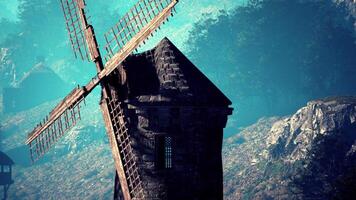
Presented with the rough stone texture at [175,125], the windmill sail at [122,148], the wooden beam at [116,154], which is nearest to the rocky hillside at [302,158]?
the rough stone texture at [175,125]

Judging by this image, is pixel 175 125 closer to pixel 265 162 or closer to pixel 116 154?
pixel 116 154

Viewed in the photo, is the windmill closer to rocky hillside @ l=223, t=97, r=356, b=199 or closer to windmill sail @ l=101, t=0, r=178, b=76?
windmill sail @ l=101, t=0, r=178, b=76

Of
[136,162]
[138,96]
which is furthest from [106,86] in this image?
[136,162]

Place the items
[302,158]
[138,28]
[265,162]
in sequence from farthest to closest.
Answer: [265,162]
[302,158]
[138,28]

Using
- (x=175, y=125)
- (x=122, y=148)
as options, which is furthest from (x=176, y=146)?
(x=122, y=148)

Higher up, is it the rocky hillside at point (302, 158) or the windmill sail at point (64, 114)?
the windmill sail at point (64, 114)

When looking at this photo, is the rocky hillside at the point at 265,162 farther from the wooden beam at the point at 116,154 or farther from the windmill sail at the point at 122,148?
the wooden beam at the point at 116,154
